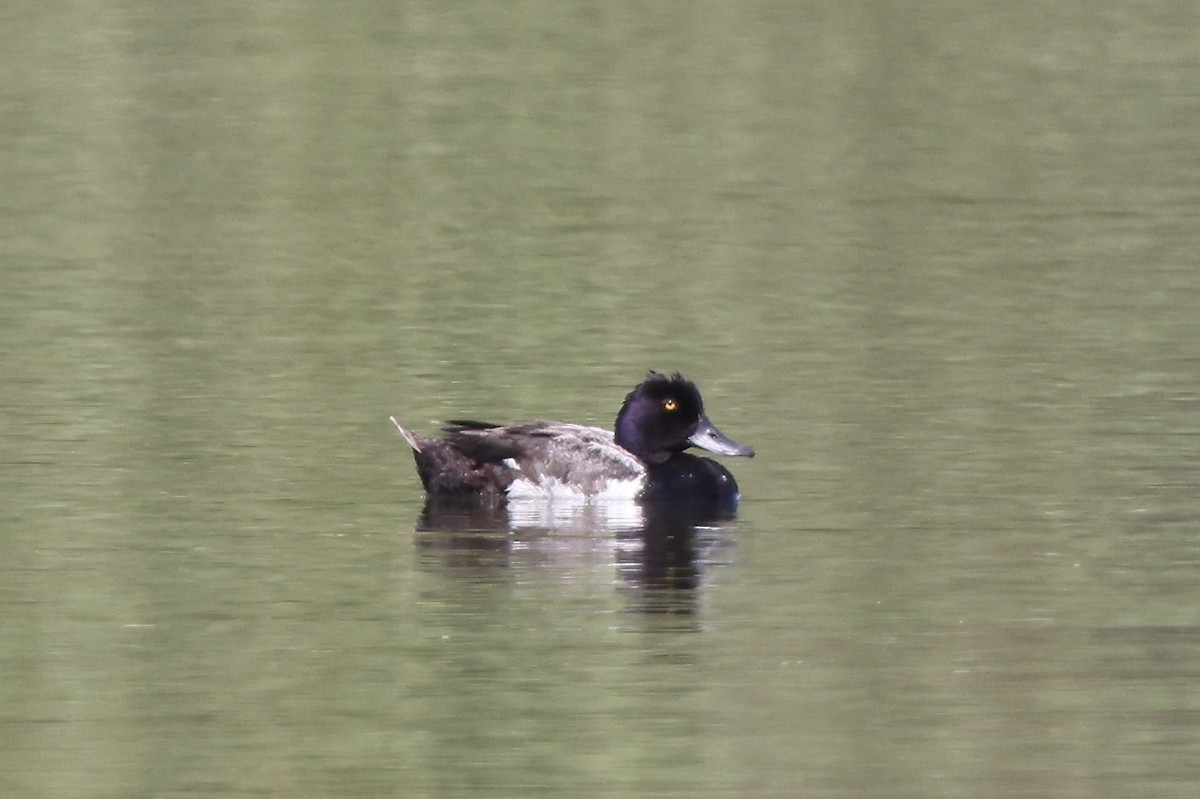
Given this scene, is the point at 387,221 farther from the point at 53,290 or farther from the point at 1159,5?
the point at 1159,5

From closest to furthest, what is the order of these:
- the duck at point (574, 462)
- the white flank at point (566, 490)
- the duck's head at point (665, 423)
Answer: the duck at point (574, 462), the white flank at point (566, 490), the duck's head at point (665, 423)

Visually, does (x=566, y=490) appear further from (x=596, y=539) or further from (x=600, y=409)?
Result: (x=600, y=409)

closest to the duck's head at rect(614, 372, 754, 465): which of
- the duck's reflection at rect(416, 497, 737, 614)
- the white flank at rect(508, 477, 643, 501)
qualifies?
the white flank at rect(508, 477, 643, 501)

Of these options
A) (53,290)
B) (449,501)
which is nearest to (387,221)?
(53,290)

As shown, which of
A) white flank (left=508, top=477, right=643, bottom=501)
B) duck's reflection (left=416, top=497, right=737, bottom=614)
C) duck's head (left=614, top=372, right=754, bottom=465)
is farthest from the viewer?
duck's head (left=614, top=372, right=754, bottom=465)

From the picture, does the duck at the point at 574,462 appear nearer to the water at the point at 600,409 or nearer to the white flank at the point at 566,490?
the white flank at the point at 566,490

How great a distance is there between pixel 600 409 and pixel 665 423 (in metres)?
1.63

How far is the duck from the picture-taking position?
1554 centimetres

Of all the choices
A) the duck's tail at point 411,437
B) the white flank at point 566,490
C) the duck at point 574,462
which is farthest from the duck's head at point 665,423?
the duck's tail at point 411,437

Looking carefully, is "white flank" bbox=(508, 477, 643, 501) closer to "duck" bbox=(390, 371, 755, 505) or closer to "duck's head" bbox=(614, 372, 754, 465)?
"duck" bbox=(390, 371, 755, 505)

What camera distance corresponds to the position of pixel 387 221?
85.6 ft

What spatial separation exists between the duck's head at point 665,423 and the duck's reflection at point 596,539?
1.66ft

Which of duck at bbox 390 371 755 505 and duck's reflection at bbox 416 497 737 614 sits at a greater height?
duck at bbox 390 371 755 505

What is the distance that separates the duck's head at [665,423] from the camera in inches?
634
